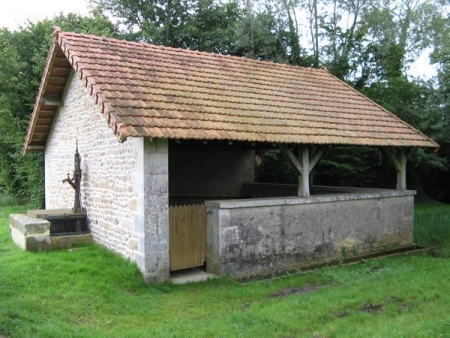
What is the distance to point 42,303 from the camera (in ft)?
18.0

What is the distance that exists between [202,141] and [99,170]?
2.12m

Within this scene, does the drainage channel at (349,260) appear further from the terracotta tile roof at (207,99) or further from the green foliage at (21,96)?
the green foliage at (21,96)

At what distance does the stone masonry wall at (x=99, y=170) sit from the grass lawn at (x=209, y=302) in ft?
1.77

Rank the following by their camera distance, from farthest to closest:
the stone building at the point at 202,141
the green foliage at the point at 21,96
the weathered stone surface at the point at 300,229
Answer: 1. the green foliage at the point at 21,96
2. the weathered stone surface at the point at 300,229
3. the stone building at the point at 202,141

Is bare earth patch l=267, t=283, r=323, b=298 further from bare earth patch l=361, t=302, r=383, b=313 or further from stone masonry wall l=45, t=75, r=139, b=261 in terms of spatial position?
stone masonry wall l=45, t=75, r=139, b=261

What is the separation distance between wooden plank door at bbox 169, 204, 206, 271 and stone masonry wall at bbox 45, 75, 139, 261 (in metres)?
0.65

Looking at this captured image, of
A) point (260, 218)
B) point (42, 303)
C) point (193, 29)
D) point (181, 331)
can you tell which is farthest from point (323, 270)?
point (193, 29)

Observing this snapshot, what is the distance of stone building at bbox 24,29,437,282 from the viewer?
22.1 ft

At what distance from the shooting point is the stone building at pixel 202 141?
266 inches

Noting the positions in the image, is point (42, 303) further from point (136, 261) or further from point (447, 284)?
point (447, 284)

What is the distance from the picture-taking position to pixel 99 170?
8.33 m

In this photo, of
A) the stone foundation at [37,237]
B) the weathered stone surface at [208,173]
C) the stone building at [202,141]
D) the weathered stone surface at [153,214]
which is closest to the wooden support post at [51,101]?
the stone building at [202,141]

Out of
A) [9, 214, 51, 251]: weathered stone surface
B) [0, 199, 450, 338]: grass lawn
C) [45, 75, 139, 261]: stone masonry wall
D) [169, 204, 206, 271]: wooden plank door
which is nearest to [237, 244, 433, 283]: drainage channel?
[0, 199, 450, 338]: grass lawn

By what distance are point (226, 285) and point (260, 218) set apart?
140 cm
